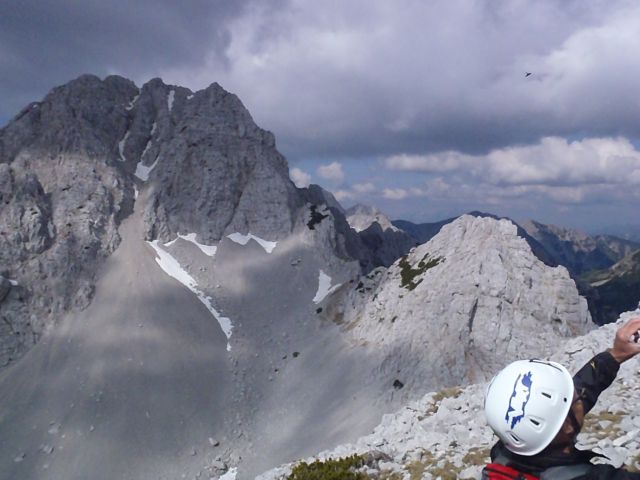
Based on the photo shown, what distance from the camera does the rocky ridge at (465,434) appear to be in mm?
13062

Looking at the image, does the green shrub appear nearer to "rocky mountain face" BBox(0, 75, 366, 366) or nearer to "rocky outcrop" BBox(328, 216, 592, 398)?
"rocky outcrop" BBox(328, 216, 592, 398)

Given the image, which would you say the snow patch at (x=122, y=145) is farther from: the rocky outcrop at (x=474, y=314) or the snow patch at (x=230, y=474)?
the snow patch at (x=230, y=474)

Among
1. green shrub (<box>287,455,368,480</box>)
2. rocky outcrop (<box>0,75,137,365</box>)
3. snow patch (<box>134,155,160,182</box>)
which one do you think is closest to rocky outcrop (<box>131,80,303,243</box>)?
snow patch (<box>134,155,160,182</box>)

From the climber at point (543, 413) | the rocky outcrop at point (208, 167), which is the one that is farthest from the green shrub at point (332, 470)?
the rocky outcrop at point (208, 167)

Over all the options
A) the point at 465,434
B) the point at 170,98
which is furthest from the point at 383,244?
the point at 465,434

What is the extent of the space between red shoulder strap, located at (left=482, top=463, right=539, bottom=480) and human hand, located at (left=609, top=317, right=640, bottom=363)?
6.76 ft

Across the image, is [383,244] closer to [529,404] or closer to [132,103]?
[132,103]

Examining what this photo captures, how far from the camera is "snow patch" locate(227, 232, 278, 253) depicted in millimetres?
89669

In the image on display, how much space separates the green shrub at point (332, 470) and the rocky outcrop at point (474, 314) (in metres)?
33.0

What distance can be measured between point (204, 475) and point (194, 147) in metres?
67.2

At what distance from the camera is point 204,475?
49781 millimetres

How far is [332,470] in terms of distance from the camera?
1753 centimetres

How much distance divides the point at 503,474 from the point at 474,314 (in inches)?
1934

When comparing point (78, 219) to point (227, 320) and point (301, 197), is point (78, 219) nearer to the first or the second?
point (227, 320)
